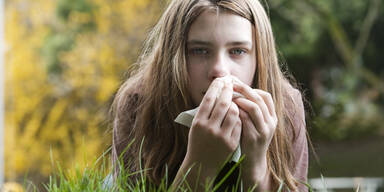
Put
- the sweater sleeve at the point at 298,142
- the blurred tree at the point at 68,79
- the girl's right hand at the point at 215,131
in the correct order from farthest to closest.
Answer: the blurred tree at the point at 68,79 → the sweater sleeve at the point at 298,142 → the girl's right hand at the point at 215,131

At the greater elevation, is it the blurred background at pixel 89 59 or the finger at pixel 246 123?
the finger at pixel 246 123

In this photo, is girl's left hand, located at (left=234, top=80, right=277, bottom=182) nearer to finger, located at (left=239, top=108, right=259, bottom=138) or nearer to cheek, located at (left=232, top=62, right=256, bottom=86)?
finger, located at (left=239, top=108, right=259, bottom=138)

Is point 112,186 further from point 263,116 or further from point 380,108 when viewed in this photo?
point 380,108

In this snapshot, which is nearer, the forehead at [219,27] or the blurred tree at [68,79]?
the forehead at [219,27]

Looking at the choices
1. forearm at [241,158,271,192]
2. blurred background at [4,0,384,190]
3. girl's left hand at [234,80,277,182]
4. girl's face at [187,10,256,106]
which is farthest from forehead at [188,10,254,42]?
blurred background at [4,0,384,190]

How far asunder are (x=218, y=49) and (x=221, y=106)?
0.60 ft

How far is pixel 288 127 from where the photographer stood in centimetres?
163

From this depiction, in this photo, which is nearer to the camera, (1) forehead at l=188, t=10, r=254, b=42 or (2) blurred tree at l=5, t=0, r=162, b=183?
(1) forehead at l=188, t=10, r=254, b=42

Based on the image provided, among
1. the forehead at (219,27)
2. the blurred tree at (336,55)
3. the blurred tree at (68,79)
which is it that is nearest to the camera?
the forehead at (219,27)

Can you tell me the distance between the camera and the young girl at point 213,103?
1.28 metres

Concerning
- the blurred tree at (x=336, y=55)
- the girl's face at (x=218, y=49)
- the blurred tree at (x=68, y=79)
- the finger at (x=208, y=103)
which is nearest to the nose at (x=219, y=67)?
the girl's face at (x=218, y=49)

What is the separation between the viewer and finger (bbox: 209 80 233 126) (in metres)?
1.27

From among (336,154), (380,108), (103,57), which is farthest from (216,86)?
(380,108)

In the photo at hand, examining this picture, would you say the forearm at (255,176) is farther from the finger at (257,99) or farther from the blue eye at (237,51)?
the blue eye at (237,51)
